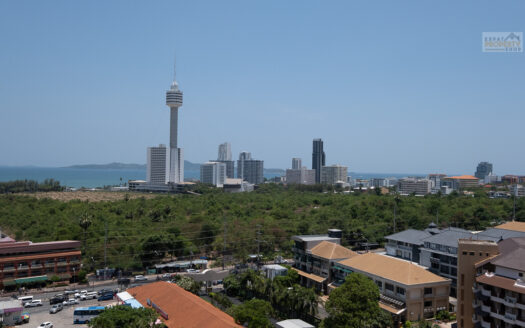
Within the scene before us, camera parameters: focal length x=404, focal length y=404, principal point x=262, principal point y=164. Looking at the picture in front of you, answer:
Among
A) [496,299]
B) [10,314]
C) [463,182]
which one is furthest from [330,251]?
[463,182]

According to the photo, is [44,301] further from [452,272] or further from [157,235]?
[452,272]

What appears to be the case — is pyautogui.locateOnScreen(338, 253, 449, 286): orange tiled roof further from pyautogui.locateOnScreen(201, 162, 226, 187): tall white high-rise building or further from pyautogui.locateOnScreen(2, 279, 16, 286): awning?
pyautogui.locateOnScreen(201, 162, 226, 187): tall white high-rise building

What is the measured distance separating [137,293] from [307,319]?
12.8 metres

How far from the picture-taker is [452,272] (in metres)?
31.5

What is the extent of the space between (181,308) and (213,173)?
139 meters

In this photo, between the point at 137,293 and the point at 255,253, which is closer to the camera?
the point at 137,293

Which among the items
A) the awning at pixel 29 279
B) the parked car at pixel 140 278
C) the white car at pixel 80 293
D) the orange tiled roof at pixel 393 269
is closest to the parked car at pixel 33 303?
the white car at pixel 80 293

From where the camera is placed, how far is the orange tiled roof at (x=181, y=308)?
Answer: 23.1 metres

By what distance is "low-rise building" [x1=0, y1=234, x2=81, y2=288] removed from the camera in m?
35.1

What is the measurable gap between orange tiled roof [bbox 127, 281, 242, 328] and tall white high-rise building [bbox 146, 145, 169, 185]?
340 ft

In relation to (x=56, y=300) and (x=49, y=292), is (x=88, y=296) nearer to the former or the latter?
(x=56, y=300)

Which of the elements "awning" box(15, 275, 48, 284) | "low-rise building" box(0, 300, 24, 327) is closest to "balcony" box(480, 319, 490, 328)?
"low-rise building" box(0, 300, 24, 327)

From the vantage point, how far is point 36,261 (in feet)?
120

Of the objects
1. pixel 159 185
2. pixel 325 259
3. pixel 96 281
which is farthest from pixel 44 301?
pixel 159 185
